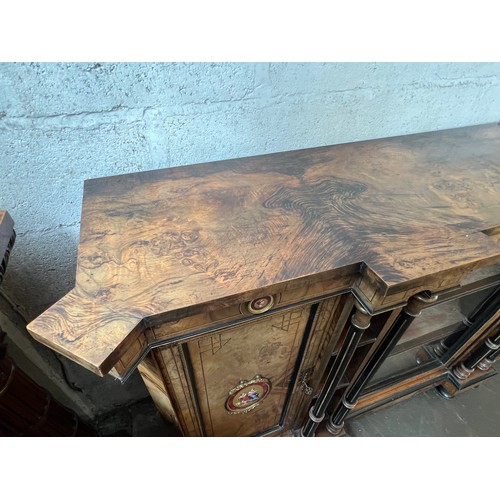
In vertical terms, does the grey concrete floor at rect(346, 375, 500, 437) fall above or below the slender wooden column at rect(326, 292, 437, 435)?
below

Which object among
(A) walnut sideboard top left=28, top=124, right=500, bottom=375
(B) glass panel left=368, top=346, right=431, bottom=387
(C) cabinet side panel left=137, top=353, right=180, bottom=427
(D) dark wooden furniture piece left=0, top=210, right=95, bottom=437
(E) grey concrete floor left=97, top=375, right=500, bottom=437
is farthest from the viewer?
(E) grey concrete floor left=97, top=375, right=500, bottom=437

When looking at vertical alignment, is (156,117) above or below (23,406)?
above

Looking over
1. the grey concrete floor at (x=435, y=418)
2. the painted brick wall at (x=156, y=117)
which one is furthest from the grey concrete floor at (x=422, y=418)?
the painted brick wall at (x=156, y=117)

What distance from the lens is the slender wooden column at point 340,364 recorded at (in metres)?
0.67

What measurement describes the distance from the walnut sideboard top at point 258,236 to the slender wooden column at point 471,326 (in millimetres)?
426

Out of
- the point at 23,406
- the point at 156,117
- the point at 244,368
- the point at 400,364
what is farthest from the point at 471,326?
the point at 23,406

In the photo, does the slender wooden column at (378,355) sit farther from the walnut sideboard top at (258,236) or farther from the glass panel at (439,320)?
the glass panel at (439,320)

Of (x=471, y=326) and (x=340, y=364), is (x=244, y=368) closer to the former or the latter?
(x=340, y=364)

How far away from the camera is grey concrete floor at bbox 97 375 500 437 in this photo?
129cm

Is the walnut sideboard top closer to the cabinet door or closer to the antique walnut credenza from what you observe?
the antique walnut credenza

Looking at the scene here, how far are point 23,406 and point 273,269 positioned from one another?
2.71ft

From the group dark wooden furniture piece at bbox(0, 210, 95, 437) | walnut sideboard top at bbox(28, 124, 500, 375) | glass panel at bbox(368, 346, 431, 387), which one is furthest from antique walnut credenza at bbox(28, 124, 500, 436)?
dark wooden furniture piece at bbox(0, 210, 95, 437)

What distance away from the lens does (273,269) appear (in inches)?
21.0
